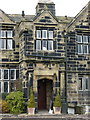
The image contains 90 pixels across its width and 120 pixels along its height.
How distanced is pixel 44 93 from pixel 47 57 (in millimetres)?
3749

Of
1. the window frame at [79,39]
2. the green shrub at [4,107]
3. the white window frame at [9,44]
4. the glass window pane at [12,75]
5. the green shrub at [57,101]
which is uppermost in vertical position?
the window frame at [79,39]

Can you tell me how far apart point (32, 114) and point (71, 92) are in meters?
4.43

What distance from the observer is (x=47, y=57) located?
950 inches

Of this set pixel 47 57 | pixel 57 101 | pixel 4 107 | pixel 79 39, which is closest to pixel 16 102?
pixel 4 107

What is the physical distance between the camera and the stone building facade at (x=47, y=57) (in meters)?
24.0

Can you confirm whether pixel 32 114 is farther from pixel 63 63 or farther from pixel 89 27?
pixel 89 27

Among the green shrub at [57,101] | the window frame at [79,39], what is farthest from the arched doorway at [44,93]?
the window frame at [79,39]

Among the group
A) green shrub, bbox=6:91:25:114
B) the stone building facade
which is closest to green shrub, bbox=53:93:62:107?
the stone building facade

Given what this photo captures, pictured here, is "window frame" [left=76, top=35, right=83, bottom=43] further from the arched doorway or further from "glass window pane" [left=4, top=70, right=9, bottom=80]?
"glass window pane" [left=4, top=70, right=9, bottom=80]

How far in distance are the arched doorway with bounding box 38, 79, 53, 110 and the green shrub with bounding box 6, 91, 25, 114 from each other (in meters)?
2.93

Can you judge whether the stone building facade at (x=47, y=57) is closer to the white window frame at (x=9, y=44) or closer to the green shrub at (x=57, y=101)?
the white window frame at (x=9, y=44)

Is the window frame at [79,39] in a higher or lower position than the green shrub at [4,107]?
higher

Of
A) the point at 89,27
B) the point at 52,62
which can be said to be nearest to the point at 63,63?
the point at 52,62

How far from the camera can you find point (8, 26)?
25797 mm
